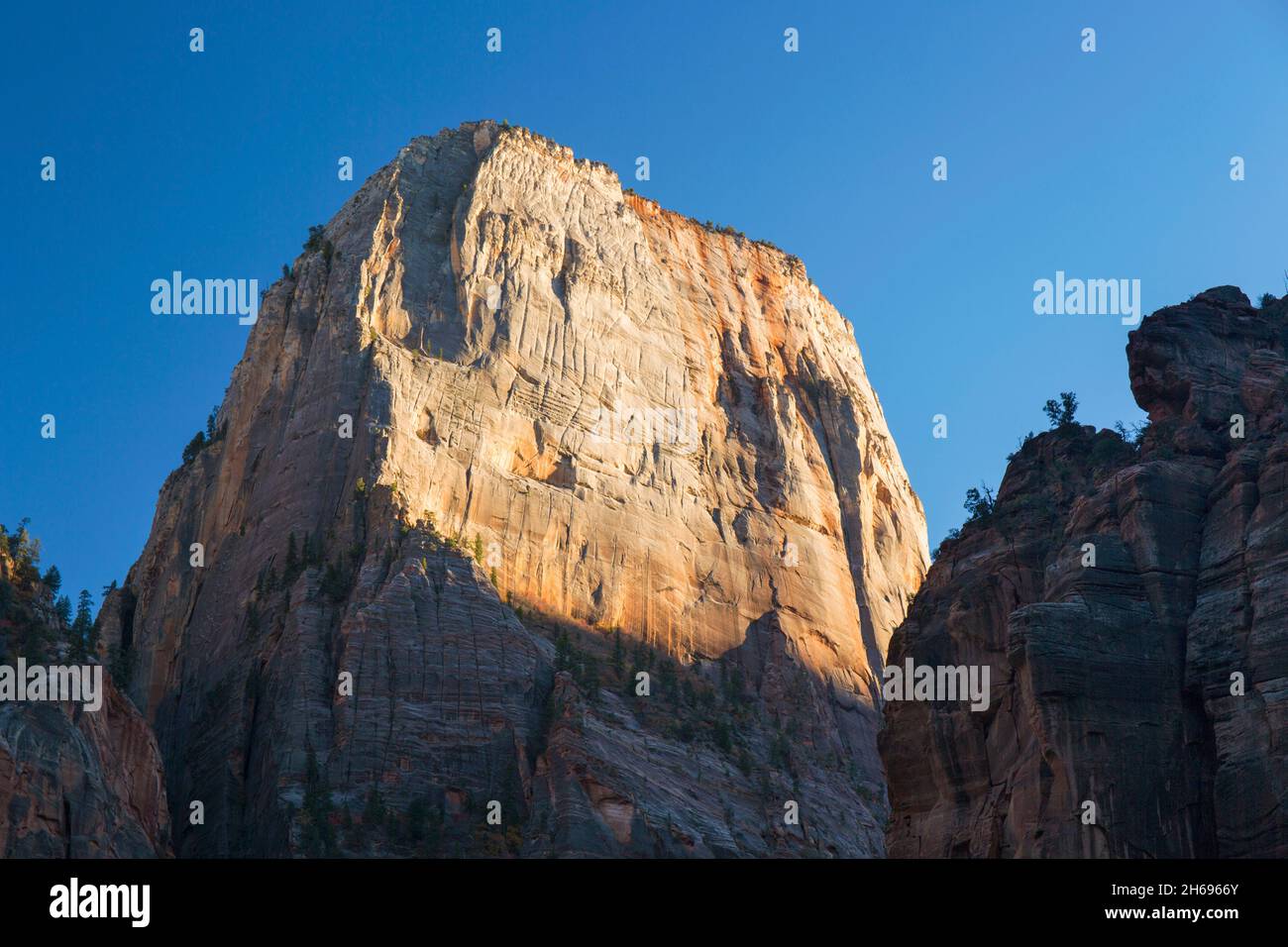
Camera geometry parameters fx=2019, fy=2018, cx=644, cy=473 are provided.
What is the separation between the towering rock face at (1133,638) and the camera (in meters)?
58.8

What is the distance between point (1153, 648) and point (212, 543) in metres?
70.7

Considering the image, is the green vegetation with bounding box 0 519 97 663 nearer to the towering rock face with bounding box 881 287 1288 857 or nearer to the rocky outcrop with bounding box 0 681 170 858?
the rocky outcrop with bounding box 0 681 170 858

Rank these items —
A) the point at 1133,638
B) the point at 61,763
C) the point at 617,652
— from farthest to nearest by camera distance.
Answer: the point at 617,652 → the point at 61,763 → the point at 1133,638

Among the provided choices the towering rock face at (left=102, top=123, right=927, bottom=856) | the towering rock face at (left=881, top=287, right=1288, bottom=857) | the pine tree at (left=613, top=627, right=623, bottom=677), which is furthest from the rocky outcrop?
the pine tree at (left=613, top=627, right=623, bottom=677)

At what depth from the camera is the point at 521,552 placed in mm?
114500

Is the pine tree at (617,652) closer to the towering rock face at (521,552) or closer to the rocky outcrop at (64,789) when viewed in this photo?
the towering rock face at (521,552)

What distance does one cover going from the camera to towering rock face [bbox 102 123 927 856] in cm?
9669

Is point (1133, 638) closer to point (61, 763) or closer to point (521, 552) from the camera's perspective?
point (61, 763)

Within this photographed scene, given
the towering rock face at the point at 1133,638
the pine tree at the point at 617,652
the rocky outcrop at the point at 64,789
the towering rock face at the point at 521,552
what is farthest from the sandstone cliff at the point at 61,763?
the pine tree at the point at 617,652

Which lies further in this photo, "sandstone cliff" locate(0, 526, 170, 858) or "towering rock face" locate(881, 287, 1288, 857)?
"sandstone cliff" locate(0, 526, 170, 858)

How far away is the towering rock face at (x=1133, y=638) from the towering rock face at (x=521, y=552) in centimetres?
2635

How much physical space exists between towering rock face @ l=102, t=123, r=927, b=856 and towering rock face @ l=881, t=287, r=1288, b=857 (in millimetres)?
26353

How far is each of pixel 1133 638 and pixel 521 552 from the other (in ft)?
186

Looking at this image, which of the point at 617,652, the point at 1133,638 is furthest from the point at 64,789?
the point at 617,652
